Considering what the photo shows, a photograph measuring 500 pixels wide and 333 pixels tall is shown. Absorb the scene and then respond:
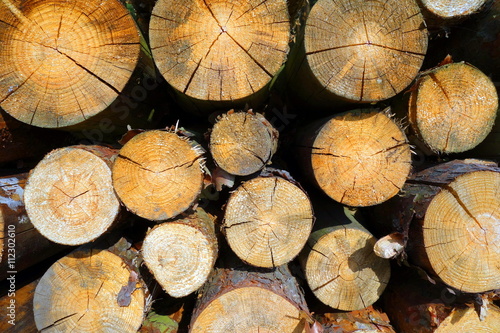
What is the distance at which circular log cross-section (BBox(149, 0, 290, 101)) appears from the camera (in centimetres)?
183

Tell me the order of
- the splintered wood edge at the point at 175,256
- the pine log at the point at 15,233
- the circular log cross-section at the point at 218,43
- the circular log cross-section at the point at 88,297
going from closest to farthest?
the circular log cross-section at the point at 218,43 < the splintered wood edge at the point at 175,256 < the circular log cross-section at the point at 88,297 < the pine log at the point at 15,233

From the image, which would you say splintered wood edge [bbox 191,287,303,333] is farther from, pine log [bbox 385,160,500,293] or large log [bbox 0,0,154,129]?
large log [bbox 0,0,154,129]

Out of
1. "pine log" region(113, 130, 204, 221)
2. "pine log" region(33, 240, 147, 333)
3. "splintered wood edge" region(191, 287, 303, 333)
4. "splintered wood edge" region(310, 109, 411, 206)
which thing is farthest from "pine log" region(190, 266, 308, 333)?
"splintered wood edge" region(310, 109, 411, 206)

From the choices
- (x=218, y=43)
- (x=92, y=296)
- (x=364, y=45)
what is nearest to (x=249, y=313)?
(x=92, y=296)

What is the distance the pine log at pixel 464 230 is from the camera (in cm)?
202

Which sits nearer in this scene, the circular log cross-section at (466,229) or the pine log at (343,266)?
the circular log cross-section at (466,229)

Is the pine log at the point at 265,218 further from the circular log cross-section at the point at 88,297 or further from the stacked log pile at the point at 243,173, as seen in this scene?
the circular log cross-section at the point at 88,297

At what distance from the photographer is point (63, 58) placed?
1.90 m

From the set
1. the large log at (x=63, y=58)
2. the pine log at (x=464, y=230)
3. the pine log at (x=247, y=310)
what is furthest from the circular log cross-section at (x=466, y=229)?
the large log at (x=63, y=58)

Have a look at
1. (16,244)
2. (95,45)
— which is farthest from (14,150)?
(95,45)

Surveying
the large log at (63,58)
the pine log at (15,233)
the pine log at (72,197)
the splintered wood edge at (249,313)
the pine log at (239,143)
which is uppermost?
the large log at (63,58)

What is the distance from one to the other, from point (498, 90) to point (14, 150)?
3597mm

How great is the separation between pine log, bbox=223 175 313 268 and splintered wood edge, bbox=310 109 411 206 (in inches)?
8.3

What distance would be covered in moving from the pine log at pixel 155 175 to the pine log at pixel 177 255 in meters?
0.13
